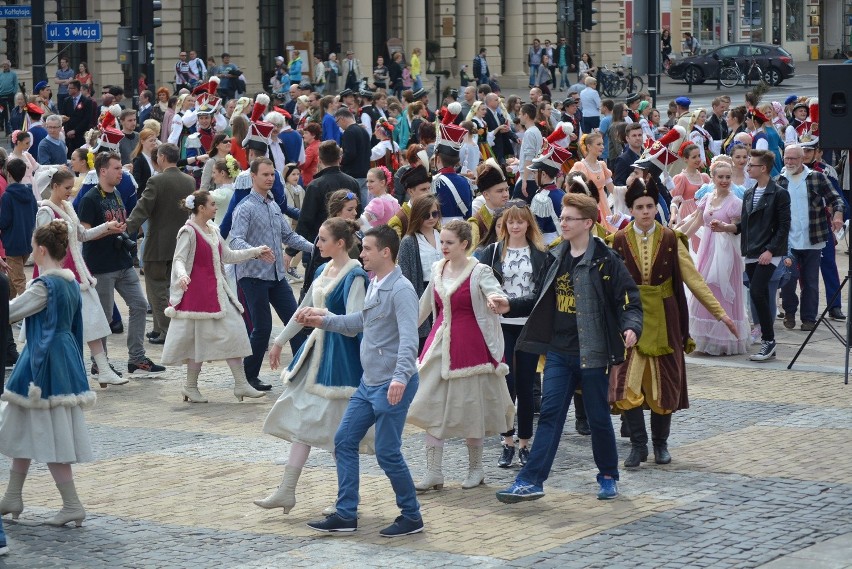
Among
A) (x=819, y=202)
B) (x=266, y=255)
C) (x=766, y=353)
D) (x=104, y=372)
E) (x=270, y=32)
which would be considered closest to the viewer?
(x=266, y=255)

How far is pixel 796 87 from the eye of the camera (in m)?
54.0

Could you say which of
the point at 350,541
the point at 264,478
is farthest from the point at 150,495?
the point at 350,541

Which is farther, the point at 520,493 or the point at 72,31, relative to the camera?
the point at 72,31

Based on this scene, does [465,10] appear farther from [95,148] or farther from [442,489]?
[442,489]

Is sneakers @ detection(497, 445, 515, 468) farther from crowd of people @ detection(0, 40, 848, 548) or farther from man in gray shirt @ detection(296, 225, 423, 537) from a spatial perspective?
man in gray shirt @ detection(296, 225, 423, 537)

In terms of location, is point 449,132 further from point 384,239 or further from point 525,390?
point 384,239

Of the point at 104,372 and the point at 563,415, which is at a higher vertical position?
the point at 563,415

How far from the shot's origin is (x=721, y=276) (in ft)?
46.0

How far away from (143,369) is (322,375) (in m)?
4.97

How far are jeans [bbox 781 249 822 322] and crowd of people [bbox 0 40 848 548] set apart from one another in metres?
0.02

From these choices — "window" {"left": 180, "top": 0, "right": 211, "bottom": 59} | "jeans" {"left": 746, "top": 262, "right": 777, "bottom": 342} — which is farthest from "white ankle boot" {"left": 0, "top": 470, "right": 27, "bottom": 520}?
"window" {"left": 180, "top": 0, "right": 211, "bottom": 59}

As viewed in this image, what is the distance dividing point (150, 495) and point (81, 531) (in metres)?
0.81

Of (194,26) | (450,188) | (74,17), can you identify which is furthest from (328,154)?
(194,26)

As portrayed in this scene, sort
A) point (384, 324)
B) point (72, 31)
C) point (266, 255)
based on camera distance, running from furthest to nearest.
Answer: point (72, 31) → point (266, 255) → point (384, 324)
